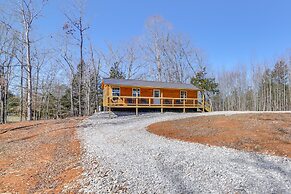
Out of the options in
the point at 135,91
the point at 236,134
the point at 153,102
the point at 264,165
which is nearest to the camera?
the point at 264,165

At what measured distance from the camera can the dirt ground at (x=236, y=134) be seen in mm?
8502

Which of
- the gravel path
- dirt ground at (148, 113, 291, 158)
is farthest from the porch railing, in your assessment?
the gravel path

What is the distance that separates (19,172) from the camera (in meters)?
6.11

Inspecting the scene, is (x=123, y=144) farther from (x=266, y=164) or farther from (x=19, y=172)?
(x=266, y=164)

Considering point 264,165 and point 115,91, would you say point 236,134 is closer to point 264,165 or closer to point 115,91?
point 264,165

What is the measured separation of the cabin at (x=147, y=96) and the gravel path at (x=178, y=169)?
9.95m

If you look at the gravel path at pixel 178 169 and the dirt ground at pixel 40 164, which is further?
the dirt ground at pixel 40 164

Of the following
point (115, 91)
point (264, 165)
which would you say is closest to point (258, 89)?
point (115, 91)

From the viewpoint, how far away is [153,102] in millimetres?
20406

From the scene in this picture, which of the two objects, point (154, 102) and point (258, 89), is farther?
point (258, 89)

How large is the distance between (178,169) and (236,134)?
5649 mm

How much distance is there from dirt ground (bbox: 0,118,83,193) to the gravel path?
47 centimetres

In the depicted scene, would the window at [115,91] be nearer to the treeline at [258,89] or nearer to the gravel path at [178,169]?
the gravel path at [178,169]

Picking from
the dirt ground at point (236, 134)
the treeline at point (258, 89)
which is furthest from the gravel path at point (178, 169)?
the treeline at point (258, 89)
